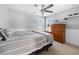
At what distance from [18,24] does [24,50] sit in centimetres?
45

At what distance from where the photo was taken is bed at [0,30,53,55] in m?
1.38

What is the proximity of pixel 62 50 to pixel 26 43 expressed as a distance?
25.2 inches

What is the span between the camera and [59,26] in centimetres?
156

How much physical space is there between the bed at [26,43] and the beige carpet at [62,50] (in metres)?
0.09

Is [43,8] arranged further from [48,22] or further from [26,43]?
[26,43]

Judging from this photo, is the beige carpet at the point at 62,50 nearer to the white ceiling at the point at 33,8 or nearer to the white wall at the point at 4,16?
the white ceiling at the point at 33,8

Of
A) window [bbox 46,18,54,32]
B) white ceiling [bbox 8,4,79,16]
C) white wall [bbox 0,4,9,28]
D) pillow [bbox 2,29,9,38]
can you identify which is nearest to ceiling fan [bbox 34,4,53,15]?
white ceiling [bbox 8,4,79,16]

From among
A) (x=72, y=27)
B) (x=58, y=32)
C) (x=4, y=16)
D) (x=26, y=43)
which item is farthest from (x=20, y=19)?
(x=72, y=27)

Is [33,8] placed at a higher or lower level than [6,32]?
higher

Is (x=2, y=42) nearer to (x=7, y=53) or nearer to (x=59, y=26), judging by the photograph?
(x=7, y=53)

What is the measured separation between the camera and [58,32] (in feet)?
5.13

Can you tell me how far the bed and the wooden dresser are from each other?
9 cm

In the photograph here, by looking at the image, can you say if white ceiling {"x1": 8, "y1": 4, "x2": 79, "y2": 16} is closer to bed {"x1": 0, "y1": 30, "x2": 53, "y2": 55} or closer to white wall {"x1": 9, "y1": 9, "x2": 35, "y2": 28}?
white wall {"x1": 9, "y1": 9, "x2": 35, "y2": 28}

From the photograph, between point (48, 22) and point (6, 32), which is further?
point (48, 22)
